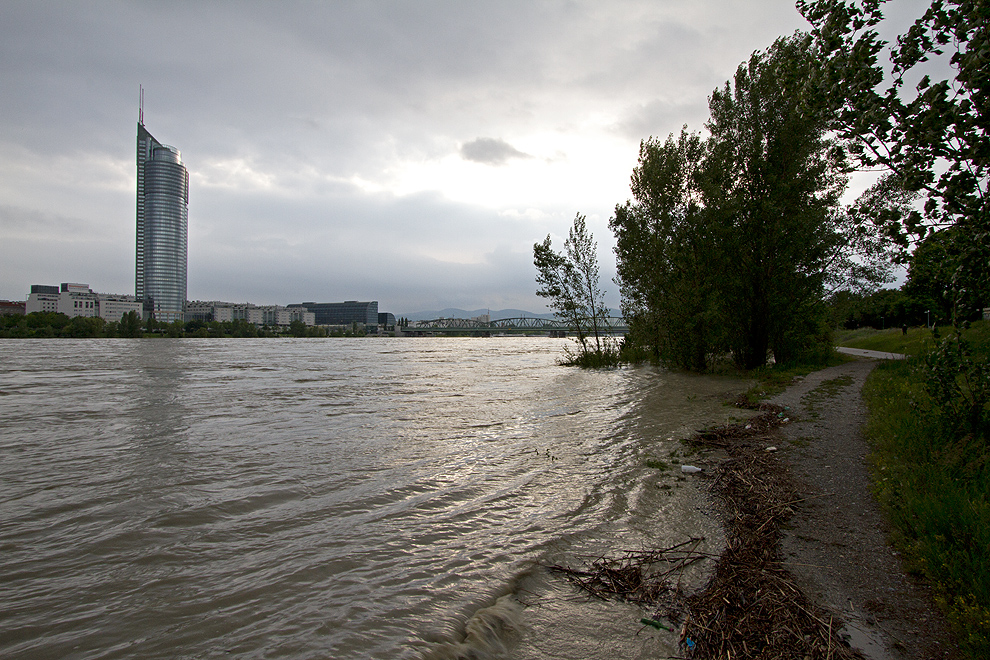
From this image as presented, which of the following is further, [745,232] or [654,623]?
[745,232]

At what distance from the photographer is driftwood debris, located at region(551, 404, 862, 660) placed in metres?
3.59

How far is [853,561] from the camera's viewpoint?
467cm

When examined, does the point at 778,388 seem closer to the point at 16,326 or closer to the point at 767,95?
the point at 767,95

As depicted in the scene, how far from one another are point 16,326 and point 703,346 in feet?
457

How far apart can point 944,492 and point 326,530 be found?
705 cm

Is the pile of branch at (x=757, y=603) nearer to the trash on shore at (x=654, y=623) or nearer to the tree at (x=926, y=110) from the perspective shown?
the trash on shore at (x=654, y=623)

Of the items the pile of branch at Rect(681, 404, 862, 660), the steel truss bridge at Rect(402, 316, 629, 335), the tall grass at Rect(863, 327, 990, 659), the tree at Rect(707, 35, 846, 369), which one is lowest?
Answer: the pile of branch at Rect(681, 404, 862, 660)

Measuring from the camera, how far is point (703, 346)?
2800cm

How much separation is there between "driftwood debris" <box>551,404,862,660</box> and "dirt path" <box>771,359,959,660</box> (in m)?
0.17

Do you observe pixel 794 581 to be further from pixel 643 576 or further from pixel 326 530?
pixel 326 530

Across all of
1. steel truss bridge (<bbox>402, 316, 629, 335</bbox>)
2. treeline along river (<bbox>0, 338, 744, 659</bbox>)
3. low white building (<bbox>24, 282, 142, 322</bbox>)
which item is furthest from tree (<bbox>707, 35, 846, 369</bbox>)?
low white building (<bbox>24, 282, 142, 322</bbox>)

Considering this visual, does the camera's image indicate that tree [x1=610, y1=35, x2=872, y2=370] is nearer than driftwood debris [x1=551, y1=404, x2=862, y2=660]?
No

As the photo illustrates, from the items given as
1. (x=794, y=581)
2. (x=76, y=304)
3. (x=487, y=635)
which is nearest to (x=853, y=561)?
(x=794, y=581)

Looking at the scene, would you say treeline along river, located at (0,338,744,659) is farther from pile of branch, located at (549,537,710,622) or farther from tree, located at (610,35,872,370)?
tree, located at (610,35,872,370)
